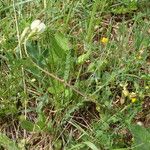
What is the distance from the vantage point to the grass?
5.32 feet

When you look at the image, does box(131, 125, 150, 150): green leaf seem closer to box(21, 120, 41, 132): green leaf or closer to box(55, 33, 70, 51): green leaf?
box(21, 120, 41, 132): green leaf

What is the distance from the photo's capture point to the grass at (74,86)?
5.32 ft

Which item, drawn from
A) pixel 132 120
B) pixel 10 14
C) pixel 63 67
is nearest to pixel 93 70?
pixel 63 67

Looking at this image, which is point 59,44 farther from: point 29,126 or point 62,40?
point 29,126

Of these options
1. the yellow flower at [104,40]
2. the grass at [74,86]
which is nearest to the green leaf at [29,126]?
the grass at [74,86]

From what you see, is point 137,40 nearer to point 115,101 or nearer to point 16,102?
point 115,101

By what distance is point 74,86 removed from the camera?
1.72 metres

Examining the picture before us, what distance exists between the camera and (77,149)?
5.13 feet

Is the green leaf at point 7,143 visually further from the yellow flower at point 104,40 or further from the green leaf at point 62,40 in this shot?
the yellow flower at point 104,40

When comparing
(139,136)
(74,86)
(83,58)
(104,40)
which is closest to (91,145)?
(139,136)

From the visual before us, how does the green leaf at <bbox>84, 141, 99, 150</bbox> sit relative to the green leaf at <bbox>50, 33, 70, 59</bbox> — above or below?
below

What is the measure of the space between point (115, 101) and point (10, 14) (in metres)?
0.65

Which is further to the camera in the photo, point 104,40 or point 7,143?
point 104,40

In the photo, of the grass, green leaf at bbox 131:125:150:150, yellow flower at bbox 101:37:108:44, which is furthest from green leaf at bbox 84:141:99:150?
yellow flower at bbox 101:37:108:44
